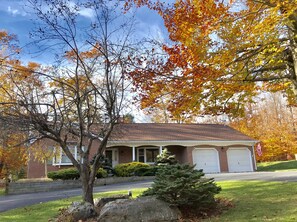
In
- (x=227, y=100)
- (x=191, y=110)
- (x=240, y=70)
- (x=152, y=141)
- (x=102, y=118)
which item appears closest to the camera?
(x=240, y=70)

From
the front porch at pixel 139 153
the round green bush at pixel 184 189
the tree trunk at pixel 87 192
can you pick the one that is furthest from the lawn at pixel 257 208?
the front porch at pixel 139 153

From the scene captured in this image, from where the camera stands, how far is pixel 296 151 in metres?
33.9

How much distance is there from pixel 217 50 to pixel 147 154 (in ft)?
73.6

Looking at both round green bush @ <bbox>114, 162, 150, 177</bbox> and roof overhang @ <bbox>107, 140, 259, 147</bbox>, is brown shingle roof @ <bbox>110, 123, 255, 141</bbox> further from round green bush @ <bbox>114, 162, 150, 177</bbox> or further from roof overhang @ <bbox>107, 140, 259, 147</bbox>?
round green bush @ <bbox>114, 162, 150, 177</bbox>

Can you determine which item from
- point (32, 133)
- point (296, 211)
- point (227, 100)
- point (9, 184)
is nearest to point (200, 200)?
point (296, 211)

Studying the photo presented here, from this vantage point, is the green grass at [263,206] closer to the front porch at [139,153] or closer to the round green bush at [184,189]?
the round green bush at [184,189]

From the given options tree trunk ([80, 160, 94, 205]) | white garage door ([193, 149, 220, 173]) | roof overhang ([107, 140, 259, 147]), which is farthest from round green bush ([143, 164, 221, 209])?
white garage door ([193, 149, 220, 173])

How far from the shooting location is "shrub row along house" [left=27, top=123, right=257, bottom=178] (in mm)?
27562

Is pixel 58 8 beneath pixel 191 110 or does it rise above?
above

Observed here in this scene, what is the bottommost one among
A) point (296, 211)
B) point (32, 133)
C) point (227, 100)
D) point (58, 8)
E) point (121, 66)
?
point (296, 211)

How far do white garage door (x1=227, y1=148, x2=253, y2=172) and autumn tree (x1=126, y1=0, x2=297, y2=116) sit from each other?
820 inches

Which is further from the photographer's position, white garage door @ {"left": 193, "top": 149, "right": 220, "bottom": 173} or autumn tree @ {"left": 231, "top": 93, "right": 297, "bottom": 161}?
autumn tree @ {"left": 231, "top": 93, "right": 297, "bottom": 161}

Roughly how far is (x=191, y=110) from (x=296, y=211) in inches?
164

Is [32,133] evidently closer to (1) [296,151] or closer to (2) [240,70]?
(2) [240,70]
